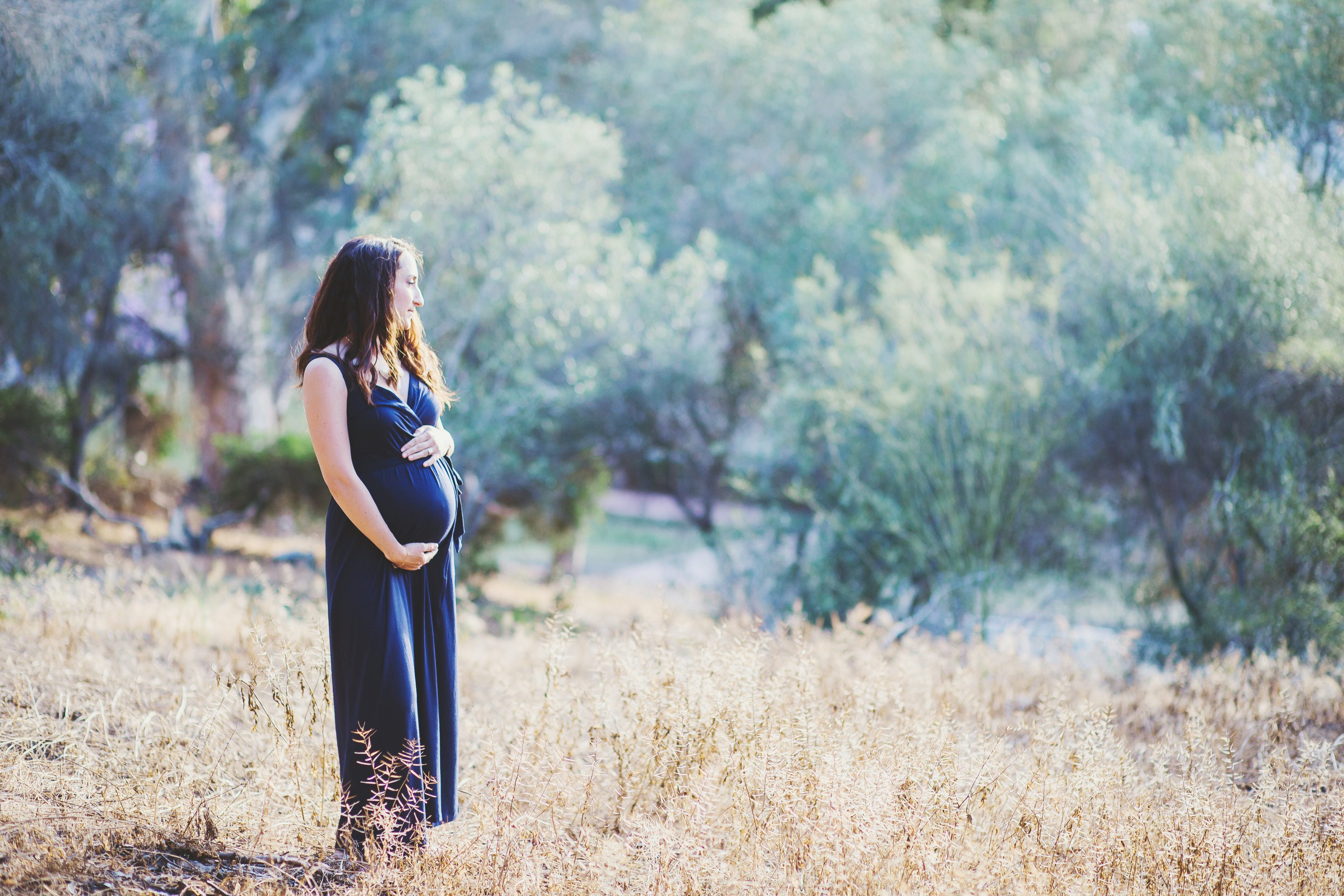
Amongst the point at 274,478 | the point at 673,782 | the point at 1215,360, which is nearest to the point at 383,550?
the point at 673,782

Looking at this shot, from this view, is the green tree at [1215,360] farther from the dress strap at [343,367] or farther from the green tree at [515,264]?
the dress strap at [343,367]

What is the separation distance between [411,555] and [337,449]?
37 cm

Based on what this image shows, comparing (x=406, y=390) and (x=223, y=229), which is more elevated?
(x=223, y=229)

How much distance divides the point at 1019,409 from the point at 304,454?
7.03 meters

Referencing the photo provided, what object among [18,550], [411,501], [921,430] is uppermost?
[411,501]

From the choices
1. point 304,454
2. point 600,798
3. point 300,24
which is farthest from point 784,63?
point 600,798

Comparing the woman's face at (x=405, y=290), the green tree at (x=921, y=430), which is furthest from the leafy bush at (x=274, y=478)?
the woman's face at (x=405, y=290)

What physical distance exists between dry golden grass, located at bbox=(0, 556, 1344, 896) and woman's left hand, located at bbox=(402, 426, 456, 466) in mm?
908

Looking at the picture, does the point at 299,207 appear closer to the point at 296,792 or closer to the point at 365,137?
the point at 365,137

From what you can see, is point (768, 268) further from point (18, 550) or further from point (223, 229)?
point (18, 550)

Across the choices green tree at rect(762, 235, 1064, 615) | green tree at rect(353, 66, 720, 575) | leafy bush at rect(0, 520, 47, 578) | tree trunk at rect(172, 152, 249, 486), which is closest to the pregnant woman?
leafy bush at rect(0, 520, 47, 578)

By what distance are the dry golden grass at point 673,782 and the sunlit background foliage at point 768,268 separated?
2934mm

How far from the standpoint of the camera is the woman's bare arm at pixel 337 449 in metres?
2.71

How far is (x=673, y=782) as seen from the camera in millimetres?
3363
